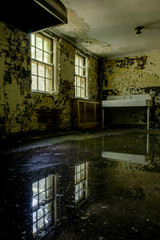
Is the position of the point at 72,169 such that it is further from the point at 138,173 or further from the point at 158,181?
the point at 158,181

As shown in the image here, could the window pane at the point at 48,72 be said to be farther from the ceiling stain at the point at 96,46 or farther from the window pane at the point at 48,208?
the window pane at the point at 48,208

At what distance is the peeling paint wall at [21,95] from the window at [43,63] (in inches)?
7.9

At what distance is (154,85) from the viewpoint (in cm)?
633

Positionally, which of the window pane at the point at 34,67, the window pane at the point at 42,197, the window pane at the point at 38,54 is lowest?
the window pane at the point at 42,197

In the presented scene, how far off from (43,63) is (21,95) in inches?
46.7

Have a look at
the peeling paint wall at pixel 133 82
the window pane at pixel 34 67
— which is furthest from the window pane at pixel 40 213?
the peeling paint wall at pixel 133 82

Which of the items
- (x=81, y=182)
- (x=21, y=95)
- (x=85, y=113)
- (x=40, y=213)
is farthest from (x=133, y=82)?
(x=40, y=213)

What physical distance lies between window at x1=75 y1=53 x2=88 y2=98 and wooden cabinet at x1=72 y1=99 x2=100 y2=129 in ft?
1.70

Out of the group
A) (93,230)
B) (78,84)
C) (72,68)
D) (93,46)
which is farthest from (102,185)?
(93,46)

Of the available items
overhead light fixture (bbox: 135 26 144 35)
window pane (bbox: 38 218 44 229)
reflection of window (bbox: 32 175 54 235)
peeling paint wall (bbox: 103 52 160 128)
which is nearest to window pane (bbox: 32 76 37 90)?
overhead light fixture (bbox: 135 26 144 35)

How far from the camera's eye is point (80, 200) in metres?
0.92

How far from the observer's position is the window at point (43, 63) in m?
3.93

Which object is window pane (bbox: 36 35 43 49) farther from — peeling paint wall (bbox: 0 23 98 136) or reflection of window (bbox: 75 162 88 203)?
reflection of window (bbox: 75 162 88 203)

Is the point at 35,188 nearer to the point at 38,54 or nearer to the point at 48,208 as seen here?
the point at 48,208
